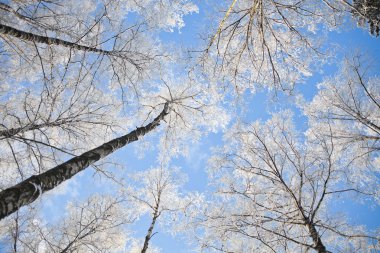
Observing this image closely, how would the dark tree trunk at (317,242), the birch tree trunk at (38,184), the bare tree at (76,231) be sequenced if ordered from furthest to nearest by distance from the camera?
1. the bare tree at (76,231)
2. the dark tree trunk at (317,242)
3. the birch tree trunk at (38,184)

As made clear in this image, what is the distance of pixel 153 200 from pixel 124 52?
5938 mm

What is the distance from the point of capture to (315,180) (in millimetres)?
6145

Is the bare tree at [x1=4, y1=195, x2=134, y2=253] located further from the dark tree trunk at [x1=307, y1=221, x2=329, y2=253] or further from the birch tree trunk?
the dark tree trunk at [x1=307, y1=221, x2=329, y2=253]

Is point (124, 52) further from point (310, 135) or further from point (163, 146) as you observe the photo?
point (310, 135)

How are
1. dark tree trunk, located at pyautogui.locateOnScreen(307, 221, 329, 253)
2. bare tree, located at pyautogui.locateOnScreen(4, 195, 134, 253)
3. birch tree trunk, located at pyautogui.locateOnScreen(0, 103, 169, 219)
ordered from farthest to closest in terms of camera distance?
bare tree, located at pyautogui.locateOnScreen(4, 195, 134, 253)
dark tree trunk, located at pyautogui.locateOnScreen(307, 221, 329, 253)
birch tree trunk, located at pyautogui.locateOnScreen(0, 103, 169, 219)

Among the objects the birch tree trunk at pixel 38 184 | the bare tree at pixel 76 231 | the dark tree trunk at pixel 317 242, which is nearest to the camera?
the birch tree trunk at pixel 38 184

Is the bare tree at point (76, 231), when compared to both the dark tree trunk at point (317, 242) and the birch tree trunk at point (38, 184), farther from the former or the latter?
the dark tree trunk at point (317, 242)

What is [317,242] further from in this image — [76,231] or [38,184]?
[76,231]

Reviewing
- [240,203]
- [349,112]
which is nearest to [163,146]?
[240,203]

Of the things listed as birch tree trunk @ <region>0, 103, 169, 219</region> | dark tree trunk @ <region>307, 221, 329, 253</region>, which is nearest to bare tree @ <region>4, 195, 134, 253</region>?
birch tree trunk @ <region>0, 103, 169, 219</region>

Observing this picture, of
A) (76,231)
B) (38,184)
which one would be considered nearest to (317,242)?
(38,184)

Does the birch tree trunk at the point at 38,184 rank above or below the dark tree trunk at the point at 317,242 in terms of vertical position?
below

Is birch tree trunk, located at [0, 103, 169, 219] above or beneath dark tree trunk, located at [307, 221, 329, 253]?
beneath

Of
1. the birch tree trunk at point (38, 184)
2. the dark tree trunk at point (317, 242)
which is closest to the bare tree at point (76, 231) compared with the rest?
the birch tree trunk at point (38, 184)
